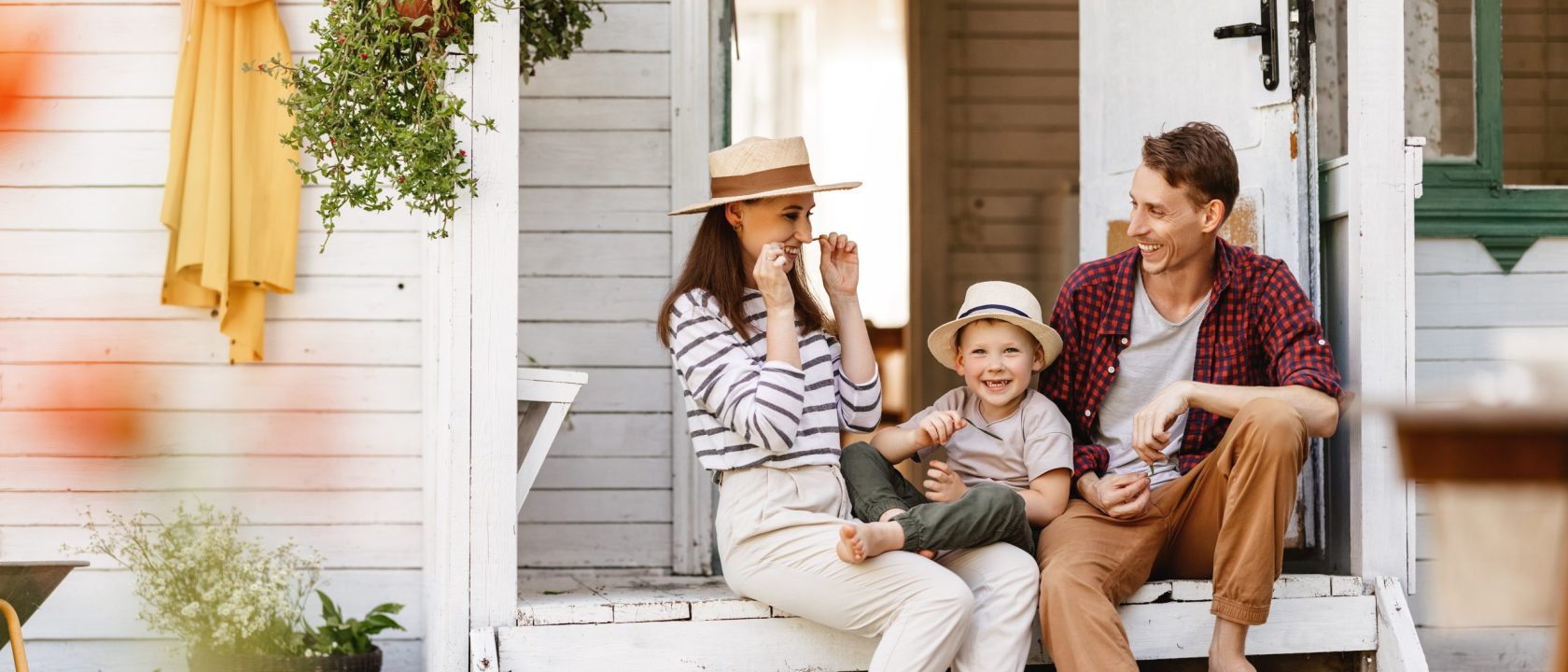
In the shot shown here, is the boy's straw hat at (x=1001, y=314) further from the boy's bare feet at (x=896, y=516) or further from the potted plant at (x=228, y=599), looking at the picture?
the potted plant at (x=228, y=599)

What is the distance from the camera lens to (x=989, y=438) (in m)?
2.78

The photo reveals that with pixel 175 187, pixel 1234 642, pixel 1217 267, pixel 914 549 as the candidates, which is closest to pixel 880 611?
pixel 914 549

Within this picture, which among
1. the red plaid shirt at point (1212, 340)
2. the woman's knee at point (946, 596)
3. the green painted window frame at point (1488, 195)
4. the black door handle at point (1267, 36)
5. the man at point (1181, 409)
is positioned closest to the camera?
the woman's knee at point (946, 596)

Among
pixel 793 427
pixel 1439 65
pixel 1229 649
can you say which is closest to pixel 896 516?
pixel 793 427

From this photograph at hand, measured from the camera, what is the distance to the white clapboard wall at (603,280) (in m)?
3.84

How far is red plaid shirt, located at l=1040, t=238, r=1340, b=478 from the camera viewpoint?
8.94 feet

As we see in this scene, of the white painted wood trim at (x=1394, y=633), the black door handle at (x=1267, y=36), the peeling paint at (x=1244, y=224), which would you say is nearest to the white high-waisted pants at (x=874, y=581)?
the white painted wood trim at (x=1394, y=633)

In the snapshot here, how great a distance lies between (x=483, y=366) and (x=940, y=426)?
0.85 m

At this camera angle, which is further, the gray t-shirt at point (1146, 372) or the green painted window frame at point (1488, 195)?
the green painted window frame at point (1488, 195)

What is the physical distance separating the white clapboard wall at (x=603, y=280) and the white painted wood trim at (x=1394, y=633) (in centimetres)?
182

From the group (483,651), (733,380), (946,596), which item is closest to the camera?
(946,596)

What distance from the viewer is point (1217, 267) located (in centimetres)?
286

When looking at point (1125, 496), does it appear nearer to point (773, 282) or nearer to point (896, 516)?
point (896, 516)

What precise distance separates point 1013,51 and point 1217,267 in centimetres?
354
